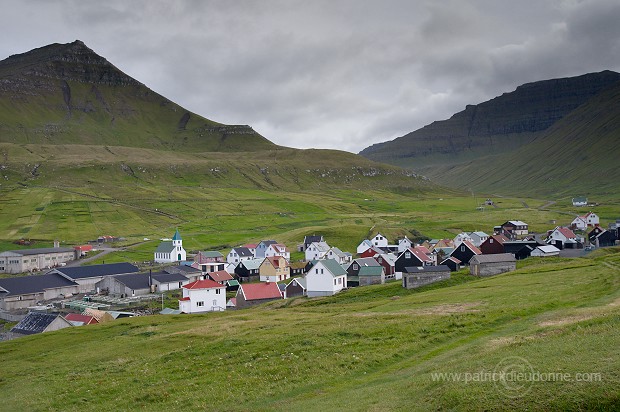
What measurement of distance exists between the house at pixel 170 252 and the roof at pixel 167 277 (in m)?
28.5

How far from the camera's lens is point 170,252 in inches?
5517

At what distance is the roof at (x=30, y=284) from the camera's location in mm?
93938

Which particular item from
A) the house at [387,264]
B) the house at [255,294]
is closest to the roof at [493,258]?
the house at [387,264]

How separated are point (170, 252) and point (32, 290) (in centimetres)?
4518

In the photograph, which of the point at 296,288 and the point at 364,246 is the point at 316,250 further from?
the point at 296,288

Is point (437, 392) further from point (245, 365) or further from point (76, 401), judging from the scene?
point (76, 401)

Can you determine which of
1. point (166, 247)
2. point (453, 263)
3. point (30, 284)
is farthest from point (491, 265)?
point (166, 247)

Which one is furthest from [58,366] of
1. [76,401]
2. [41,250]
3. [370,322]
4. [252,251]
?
[41,250]

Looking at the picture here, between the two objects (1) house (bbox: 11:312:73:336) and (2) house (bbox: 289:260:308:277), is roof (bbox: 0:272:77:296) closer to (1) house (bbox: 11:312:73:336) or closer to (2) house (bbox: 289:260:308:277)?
(1) house (bbox: 11:312:73:336)

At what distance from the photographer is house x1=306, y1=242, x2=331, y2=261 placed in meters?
133

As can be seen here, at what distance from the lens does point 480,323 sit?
36656mm

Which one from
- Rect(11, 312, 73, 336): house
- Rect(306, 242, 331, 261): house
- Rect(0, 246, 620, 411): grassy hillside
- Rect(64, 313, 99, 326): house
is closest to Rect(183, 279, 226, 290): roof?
Rect(64, 313, 99, 326): house

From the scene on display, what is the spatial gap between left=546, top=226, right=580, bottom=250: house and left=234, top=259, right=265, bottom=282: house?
226ft

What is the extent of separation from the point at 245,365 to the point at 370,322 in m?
13.2
